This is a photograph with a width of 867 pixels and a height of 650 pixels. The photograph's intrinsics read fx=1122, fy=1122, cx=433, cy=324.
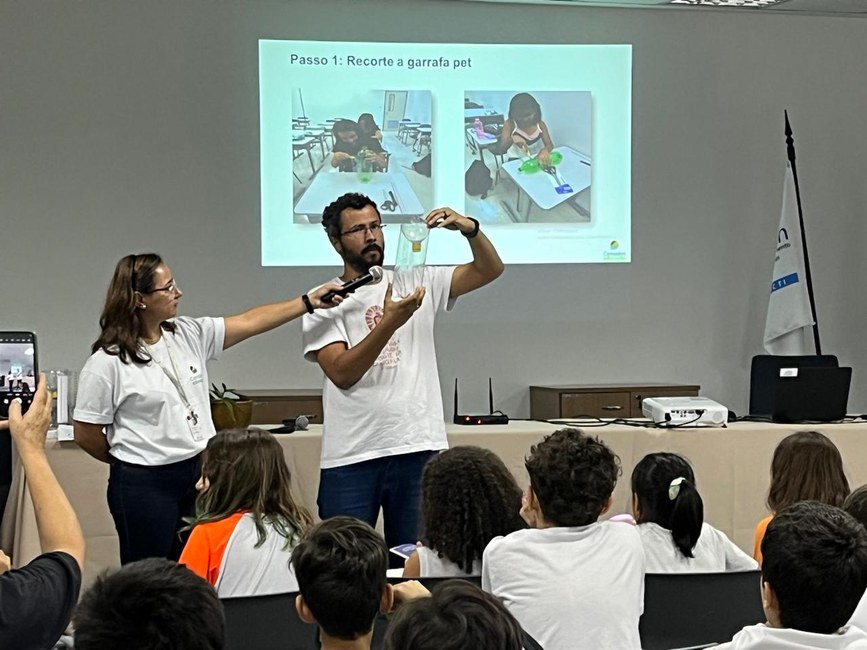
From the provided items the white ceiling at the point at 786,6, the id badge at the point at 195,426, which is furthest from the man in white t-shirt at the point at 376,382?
the white ceiling at the point at 786,6

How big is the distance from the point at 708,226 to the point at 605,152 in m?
0.82

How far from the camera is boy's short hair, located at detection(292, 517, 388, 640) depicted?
172 cm

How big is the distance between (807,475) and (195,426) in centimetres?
171

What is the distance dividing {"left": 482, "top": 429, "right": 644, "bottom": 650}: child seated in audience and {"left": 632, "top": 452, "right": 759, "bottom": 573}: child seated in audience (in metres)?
0.51

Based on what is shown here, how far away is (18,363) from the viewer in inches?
130

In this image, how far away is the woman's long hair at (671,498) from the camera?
2.77 m

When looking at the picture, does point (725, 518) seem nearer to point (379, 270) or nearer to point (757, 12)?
point (379, 270)

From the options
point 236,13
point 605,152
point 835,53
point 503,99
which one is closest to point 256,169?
point 236,13

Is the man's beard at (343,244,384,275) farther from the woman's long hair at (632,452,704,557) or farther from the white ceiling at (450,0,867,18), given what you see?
the white ceiling at (450,0,867,18)

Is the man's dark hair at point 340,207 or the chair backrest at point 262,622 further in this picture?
Answer: the man's dark hair at point 340,207

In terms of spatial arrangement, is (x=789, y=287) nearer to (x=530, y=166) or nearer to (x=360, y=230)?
(x=530, y=166)

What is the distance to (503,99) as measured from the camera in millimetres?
6273

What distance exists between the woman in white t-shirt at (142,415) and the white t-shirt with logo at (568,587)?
4.00 ft

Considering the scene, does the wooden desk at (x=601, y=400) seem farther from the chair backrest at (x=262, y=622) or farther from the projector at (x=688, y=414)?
the chair backrest at (x=262, y=622)
